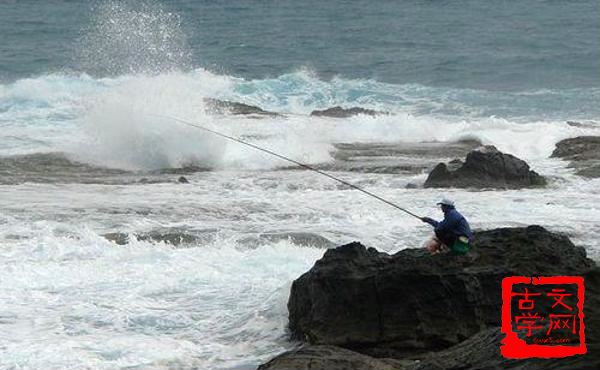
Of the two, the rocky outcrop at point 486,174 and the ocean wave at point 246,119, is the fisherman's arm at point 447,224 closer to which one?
the rocky outcrop at point 486,174

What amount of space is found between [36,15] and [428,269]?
4511 centimetres

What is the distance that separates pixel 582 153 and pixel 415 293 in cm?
1201

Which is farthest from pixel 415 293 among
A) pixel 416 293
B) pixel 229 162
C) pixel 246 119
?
pixel 246 119

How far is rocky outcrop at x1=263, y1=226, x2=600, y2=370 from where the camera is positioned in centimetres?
1073

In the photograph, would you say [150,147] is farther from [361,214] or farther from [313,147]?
[361,214]

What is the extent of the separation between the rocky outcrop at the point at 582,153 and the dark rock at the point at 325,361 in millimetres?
11108

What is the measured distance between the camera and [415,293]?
35.7 ft

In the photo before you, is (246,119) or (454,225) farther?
(246,119)

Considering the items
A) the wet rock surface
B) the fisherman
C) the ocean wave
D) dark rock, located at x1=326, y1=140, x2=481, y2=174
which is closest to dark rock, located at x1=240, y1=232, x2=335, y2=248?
the wet rock surface

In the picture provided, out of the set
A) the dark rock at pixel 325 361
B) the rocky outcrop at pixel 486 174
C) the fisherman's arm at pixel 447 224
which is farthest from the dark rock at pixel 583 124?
the dark rock at pixel 325 361

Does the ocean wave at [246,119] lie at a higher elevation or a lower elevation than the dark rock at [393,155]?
higher

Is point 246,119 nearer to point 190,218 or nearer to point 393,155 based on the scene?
point 393,155

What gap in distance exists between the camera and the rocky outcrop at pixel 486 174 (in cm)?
1877

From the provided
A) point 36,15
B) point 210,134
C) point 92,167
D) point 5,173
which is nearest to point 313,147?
point 210,134
